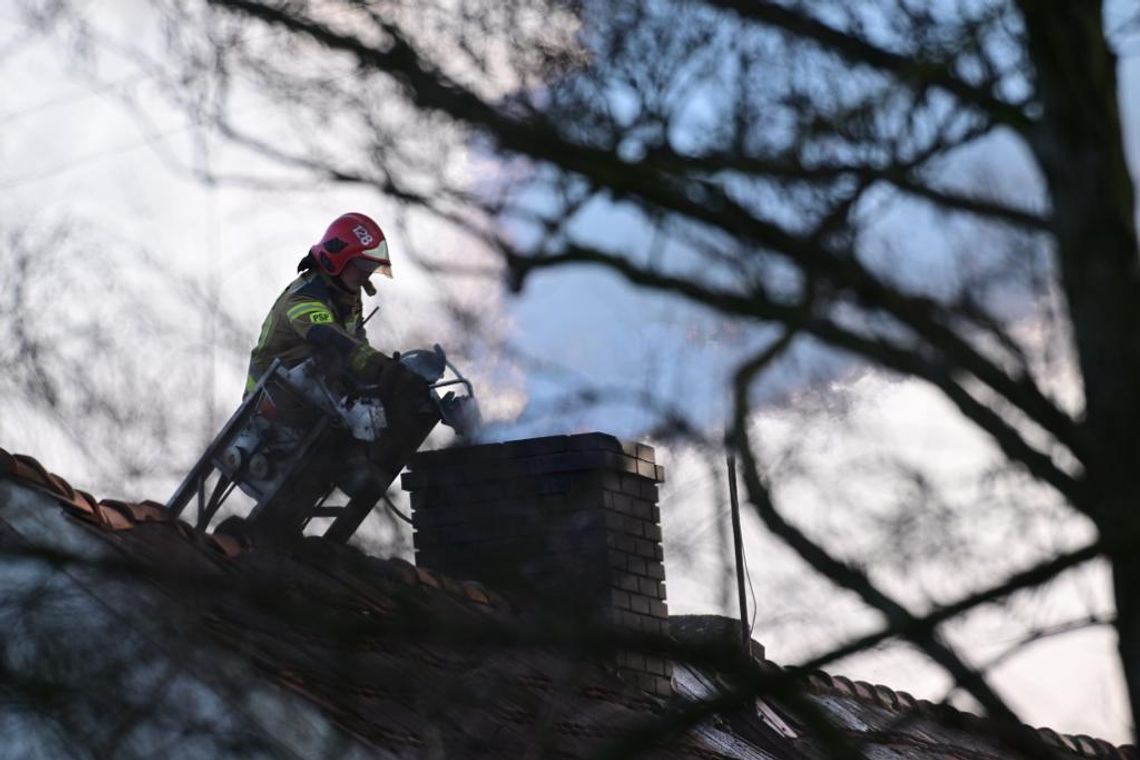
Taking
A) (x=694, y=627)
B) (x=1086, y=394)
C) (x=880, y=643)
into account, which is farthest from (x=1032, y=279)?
(x=694, y=627)

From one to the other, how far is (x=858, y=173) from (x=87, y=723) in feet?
6.60

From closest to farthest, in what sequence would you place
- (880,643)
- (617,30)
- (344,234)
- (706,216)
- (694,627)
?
(880,643)
(706,216)
(617,30)
(694,627)
(344,234)

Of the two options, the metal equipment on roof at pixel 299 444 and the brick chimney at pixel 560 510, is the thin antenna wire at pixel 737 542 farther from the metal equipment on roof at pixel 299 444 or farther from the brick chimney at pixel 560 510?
the metal equipment on roof at pixel 299 444

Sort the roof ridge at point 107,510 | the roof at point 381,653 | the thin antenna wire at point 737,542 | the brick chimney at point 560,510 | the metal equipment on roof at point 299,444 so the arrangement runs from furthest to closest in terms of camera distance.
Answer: the metal equipment on roof at point 299,444 < the roof ridge at point 107,510 < the brick chimney at point 560,510 < the thin antenna wire at point 737,542 < the roof at point 381,653

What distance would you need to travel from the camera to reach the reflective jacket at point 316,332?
8750 mm

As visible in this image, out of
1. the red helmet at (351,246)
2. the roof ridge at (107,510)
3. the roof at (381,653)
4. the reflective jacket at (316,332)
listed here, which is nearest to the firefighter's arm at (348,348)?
the reflective jacket at (316,332)

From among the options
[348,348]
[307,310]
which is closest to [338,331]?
[348,348]

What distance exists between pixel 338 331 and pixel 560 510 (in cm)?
351

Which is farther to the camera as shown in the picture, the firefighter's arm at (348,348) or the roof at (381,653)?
the firefighter's arm at (348,348)

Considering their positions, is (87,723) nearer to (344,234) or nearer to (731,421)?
(731,421)

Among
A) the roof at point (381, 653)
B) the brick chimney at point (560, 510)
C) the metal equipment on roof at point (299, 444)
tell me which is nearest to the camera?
the roof at point (381, 653)

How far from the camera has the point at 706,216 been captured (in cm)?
414

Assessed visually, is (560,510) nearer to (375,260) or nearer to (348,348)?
(348,348)

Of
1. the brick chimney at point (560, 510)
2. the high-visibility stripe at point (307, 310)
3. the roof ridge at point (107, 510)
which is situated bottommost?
the roof ridge at point (107, 510)
